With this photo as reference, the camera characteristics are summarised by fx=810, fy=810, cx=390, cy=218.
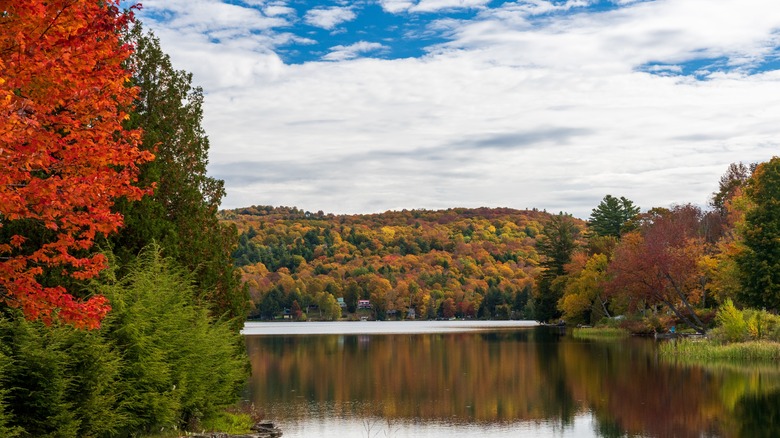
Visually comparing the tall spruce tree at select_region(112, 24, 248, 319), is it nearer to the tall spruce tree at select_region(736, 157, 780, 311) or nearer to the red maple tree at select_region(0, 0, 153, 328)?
the red maple tree at select_region(0, 0, 153, 328)

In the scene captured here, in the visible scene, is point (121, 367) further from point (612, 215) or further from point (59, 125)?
point (612, 215)

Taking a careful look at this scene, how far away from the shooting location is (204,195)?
27.1 meters

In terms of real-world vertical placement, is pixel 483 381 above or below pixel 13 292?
below

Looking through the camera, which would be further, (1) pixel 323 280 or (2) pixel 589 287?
(1) pixel 323 280

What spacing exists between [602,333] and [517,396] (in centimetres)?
5199

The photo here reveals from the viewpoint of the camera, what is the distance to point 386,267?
172m

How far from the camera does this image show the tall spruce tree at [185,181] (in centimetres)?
2352

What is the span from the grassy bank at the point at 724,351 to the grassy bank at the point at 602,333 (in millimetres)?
24929

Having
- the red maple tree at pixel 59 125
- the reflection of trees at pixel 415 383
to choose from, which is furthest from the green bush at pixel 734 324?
the red maple tree at pixel 59 125

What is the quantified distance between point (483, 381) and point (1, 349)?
91.7 feet

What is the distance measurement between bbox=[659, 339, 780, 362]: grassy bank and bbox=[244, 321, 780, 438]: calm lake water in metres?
1.88

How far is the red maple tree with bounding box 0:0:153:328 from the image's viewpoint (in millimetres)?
10578

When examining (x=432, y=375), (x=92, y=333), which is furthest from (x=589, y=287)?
(x=92, y=333)

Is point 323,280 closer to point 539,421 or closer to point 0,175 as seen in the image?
point 539,421
